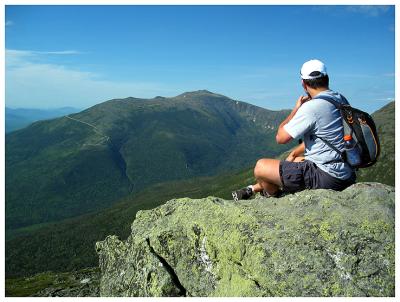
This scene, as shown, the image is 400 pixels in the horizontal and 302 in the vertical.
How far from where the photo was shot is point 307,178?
1437 centimetres

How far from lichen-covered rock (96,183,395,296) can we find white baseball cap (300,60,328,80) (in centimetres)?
404

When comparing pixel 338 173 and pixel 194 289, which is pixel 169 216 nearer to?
pixel 194 289

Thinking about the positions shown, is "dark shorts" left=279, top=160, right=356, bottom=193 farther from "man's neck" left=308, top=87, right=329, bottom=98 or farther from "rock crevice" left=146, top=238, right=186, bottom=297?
"rock crevice" left=146, top=238, right=186, bottom=297

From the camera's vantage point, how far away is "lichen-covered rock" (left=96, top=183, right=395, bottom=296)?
11273 millimetres

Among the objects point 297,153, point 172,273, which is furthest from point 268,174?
point 172,273

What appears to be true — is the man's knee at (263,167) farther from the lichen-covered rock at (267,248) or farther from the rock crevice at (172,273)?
the rock crevice at (172,273)

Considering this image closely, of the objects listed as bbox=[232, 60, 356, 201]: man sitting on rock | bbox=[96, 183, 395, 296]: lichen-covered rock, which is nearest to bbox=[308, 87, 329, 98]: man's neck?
bbox=[232, 60, 356, 201]: man sitting on rock

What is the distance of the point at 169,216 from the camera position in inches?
604

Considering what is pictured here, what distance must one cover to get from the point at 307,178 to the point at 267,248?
3618 mm

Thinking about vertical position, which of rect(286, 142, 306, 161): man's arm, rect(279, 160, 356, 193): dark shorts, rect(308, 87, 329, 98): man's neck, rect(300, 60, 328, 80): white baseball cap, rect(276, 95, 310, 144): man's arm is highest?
rect(300, 60, 328, 80): white baseball cap

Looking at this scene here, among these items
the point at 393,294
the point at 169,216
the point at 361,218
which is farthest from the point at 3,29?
the point at 393,294

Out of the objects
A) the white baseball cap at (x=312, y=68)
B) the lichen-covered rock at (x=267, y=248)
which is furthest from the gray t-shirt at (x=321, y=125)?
the lichen-covered rock at (x=267, y=248)

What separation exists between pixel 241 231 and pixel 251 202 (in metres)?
1.85

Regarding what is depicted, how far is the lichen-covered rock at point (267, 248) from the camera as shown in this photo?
11.3m
